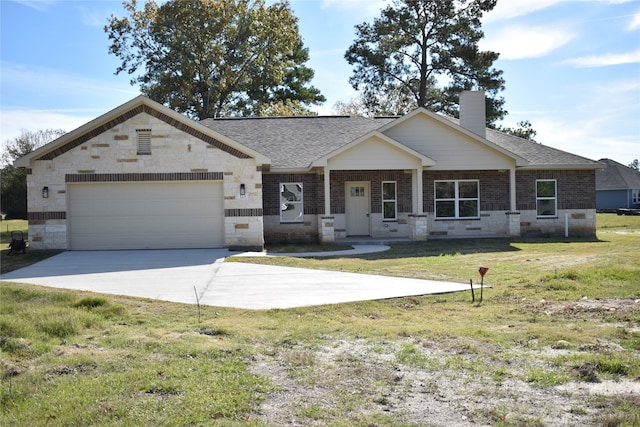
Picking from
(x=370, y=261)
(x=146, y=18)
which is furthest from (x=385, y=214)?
(x=146, y=18)

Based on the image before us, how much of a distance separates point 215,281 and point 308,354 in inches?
265

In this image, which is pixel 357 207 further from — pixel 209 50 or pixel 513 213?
pixel 209 50

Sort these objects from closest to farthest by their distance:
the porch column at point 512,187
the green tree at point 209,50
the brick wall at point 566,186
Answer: the porch column at point 512,187 < the brick wall at point 566,186 < the green tree at point 209,50

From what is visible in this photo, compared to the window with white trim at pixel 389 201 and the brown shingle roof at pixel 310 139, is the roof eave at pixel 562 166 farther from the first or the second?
the window with white trim at pixel 389 201

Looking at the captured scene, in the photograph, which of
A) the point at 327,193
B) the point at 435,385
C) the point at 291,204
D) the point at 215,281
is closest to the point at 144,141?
the point at 291,204

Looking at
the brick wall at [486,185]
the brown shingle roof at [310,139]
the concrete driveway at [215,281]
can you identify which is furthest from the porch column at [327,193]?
the concrete driveway at [215,281]

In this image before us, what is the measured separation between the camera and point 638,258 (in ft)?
50.7

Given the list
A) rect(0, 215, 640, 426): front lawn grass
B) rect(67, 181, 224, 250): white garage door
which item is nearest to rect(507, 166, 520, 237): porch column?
rect(67, 181, 224, 250): white garage door

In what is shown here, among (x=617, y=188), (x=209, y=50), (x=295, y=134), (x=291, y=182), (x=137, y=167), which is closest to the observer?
(x=137, y=167)

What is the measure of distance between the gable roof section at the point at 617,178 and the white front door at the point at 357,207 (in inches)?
1469

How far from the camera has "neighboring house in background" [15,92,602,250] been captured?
19781 mm

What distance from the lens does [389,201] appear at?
24406 millimetres

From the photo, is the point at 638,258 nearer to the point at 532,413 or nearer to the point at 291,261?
the point at 291,261

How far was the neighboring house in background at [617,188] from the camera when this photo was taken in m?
53.4
